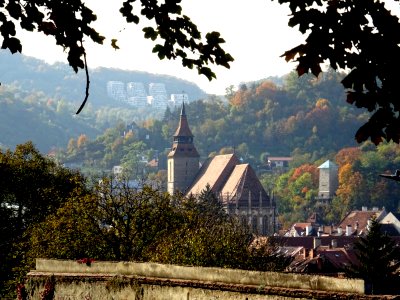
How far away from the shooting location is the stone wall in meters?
17.8

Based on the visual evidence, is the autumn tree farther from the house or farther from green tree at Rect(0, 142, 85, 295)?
the house

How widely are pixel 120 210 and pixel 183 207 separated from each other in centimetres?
604

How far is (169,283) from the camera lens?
22.4 meters

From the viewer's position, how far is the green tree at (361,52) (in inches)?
289

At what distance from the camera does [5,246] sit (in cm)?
4941

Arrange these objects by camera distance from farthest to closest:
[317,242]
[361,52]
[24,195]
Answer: [317,242] → [24,195] → [361,52]

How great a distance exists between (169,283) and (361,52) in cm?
1529

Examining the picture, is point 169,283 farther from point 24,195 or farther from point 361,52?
point 24,195

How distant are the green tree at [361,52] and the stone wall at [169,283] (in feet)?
30.5

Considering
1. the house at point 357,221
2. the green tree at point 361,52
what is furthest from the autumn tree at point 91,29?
the house at point 357,221

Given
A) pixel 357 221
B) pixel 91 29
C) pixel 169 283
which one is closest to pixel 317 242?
pixel 357 221

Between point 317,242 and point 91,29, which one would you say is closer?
point 91,29

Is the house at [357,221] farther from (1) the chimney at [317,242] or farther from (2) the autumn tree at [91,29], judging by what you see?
(2) the autumn tree at [91,29]

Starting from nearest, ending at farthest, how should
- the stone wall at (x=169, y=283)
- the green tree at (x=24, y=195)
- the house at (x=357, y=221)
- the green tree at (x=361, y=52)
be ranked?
the green tree at (x=361, y=52) < the stone wall at (x=169, y=283) < the green tree at (x=24, y=195) < the house at (x=357, y=221)
